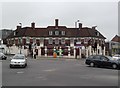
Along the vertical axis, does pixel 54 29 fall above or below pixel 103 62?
above

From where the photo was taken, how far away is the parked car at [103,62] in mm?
30328

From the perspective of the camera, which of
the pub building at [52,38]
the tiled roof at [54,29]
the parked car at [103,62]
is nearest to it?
the parked car at [103,62]

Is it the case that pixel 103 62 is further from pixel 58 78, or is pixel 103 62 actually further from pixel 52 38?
pixel 52 38

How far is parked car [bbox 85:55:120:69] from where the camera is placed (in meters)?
30.3

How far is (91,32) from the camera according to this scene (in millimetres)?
83062

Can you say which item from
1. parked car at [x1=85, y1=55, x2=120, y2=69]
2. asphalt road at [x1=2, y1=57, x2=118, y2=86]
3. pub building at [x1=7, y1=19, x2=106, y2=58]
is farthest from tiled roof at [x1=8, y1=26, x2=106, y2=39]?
asphalt road at [x1=2, y1=57, x2=118, y2=86]

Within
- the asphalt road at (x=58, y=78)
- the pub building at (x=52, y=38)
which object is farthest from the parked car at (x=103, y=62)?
the pub building at (x=52, y=38)

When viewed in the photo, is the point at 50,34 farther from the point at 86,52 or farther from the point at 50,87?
the point at 50,87

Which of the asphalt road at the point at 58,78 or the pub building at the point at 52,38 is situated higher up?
the pub building at the point at 52,38

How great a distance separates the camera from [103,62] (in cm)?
3167

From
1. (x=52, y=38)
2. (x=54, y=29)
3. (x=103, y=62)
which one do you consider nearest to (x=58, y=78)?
(x=103, y=62)

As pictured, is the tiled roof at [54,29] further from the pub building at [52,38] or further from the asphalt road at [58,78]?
the asphalt road at [58,78]

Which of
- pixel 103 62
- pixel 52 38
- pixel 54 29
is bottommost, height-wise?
pixel 103 62

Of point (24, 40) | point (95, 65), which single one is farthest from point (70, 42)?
point (95, 65)
